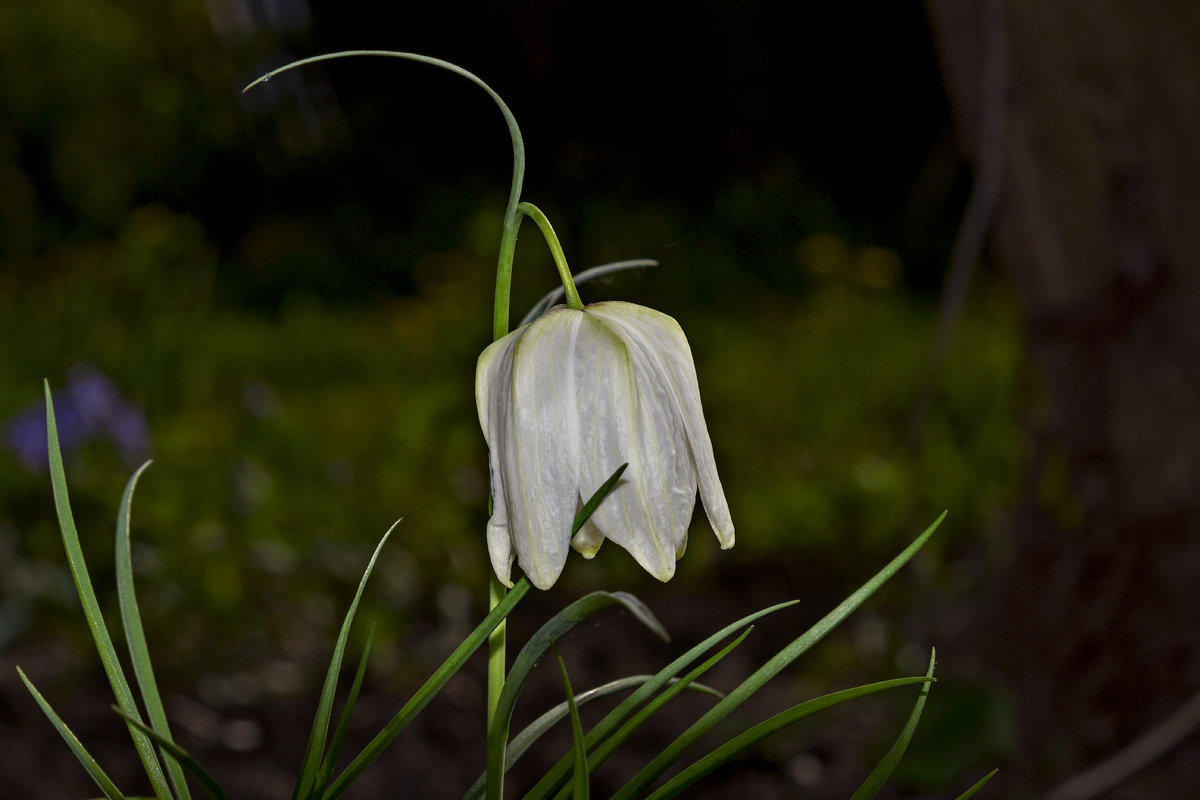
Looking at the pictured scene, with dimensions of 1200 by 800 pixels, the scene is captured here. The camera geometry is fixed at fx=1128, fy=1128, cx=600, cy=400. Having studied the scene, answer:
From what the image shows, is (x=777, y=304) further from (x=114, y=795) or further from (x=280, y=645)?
(x=114, y=795)

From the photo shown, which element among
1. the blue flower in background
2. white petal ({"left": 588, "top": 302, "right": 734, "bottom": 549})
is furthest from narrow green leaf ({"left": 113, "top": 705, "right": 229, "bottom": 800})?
the blue flower in background

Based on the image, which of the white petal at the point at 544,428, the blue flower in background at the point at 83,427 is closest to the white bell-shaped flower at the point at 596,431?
the white petal at the point at 544,428

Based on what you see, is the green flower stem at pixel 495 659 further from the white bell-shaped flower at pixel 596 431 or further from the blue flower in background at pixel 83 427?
the blue flower in background at pixel 83 427

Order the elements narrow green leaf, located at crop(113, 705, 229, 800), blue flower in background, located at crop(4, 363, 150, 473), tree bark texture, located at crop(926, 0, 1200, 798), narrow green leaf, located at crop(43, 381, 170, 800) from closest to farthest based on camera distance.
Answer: narrow green leaf, located at crop(113, 705, 229, 800) → narrow green leaf, located at crop(43, 381, 170, 800) → tree bark texture, located at crop(926, 0, 1200, 798) → blue flower in background, located at crop(4, 363, 150, 473)

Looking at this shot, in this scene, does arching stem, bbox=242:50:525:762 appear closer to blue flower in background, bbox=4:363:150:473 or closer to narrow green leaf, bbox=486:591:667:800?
narrow green leaf, bbox=486:591:667:800

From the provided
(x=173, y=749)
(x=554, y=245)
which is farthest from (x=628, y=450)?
(x=173, y=749)

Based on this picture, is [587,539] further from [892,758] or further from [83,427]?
[83,427]
